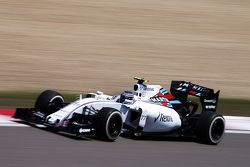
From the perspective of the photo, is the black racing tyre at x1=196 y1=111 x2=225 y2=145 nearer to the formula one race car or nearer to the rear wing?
the formula one race car

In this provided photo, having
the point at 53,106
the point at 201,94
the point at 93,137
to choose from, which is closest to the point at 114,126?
the point at 93,137

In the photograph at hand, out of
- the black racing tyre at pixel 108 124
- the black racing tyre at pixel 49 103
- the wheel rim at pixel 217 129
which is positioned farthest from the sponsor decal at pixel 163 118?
the black racing tyre at pixel 49 103

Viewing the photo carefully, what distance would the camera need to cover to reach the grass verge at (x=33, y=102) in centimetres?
1357

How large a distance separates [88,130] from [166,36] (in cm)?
1295

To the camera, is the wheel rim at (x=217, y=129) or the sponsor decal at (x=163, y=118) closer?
the sponsor decal at (x=163, y=118)

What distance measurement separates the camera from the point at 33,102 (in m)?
14.0

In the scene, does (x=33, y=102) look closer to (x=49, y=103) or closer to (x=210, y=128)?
(x=49, y=103)

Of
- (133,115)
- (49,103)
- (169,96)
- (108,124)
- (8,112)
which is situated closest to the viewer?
(108,124)

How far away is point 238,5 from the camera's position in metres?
25.2

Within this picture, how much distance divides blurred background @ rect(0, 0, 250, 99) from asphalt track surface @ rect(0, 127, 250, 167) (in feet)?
22.5

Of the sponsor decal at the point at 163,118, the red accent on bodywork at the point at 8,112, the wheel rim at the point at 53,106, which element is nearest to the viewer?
the sponsor decal at the point at 163,118

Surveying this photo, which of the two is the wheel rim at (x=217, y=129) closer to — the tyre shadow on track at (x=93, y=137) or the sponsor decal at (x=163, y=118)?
the tyre shadow on track at (x=93, y=137)

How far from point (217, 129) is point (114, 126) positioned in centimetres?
202

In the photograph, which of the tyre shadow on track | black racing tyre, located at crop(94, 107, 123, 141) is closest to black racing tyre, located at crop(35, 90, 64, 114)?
the tyre shadow on track
